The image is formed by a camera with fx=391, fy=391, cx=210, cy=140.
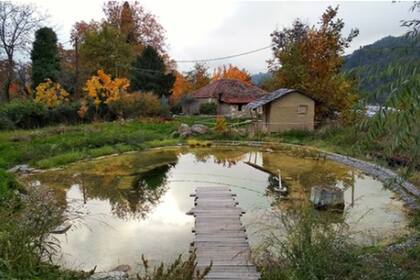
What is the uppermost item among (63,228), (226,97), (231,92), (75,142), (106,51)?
(106,51)

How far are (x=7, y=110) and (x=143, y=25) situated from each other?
811 inches

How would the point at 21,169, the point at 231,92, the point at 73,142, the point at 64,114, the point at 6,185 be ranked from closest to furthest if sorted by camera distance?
the point at 6,185 < the point at 21,169 < the point at 73,142 < the point at 64,114 < the point at 231,92

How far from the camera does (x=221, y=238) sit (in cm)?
801

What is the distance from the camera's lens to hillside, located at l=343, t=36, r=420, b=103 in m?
3.43

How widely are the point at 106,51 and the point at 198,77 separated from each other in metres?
13.4

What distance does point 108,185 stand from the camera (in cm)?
1289

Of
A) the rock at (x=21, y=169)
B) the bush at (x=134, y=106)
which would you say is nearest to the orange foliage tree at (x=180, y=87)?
the bush at (x=134, y=106)

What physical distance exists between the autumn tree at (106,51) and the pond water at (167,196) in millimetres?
16410

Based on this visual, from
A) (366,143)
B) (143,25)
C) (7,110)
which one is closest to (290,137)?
(7,110)

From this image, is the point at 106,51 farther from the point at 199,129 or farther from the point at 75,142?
the point at 75,142

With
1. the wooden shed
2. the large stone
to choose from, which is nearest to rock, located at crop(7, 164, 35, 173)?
the large stone

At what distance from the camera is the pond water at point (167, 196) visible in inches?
315

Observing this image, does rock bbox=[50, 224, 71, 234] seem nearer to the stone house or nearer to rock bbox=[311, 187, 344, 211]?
rock bbox=[311, 187, 344, 211]

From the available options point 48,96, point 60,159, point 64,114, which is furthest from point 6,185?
point 48,96
